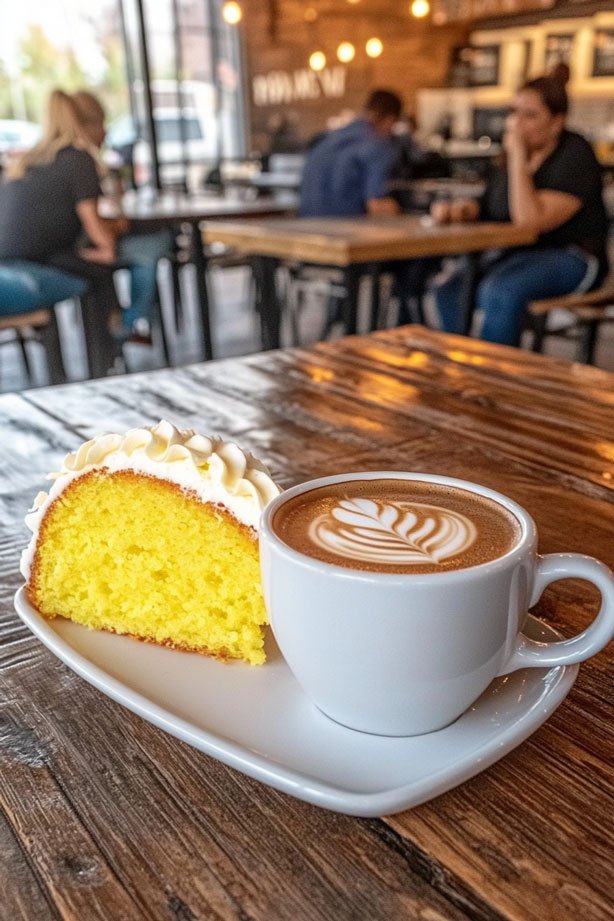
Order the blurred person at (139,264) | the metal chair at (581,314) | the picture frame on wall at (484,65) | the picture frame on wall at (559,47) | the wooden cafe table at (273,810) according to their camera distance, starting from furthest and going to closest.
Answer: the picture frame on wall at (484,65), the picture frame on wall at (559,47), the blurred person at (139,264), the metal chair at (581,314), the wooden cafe table at (273,810)

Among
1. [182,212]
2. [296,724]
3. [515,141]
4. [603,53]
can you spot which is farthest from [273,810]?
[603,53]

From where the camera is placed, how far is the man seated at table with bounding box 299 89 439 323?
4293mm

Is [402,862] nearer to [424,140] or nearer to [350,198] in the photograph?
[350,198]

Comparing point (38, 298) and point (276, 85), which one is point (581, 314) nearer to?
point (38, 298)

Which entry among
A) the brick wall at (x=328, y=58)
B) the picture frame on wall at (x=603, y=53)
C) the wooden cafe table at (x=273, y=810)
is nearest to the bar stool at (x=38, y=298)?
the wooden cafe table at (x=273, y=810)

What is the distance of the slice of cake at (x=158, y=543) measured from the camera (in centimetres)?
54

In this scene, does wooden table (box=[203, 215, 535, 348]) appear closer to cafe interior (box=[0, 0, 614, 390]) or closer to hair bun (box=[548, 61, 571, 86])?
hair bun (box=[548, 61, 571, 86])

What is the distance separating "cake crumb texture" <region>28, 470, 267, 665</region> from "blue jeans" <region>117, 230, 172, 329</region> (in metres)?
3.64

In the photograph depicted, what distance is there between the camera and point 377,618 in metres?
0.41

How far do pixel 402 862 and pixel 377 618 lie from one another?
116mm

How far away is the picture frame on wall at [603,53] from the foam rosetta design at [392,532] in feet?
33.9

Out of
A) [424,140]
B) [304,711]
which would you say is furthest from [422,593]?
[424,140]

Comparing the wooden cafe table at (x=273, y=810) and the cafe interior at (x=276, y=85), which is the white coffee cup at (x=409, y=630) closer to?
the wooden cafe table at (x=273, y=810)

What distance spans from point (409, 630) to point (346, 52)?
35.2 feet
